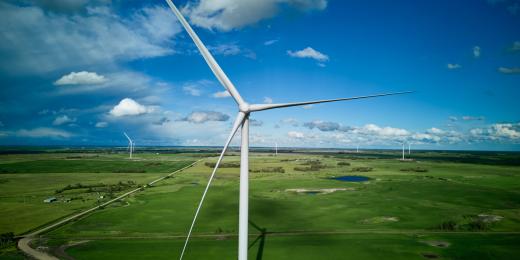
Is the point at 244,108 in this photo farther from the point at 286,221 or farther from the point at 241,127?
the point at 286,221

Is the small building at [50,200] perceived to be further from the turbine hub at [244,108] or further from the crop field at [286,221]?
the turbine hub at [244,108]

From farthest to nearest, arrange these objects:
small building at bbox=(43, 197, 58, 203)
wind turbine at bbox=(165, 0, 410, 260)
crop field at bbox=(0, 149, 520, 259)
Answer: small building at bbox=(43, 197, 58, 203) < crop field at bbox=(0, 149, 520, 259) < wind turbine at bbox=(165, 0, 410, 260)

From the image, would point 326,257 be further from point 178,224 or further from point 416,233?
point 178,224

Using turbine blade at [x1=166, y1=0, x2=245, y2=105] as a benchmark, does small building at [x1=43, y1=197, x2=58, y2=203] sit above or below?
below

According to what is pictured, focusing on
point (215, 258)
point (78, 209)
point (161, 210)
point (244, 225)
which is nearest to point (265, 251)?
point (215, 258)

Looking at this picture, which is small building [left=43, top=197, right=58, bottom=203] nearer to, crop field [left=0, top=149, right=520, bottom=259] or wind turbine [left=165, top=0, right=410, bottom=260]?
crop field [left=0, top=149, right=520, bottom=259]

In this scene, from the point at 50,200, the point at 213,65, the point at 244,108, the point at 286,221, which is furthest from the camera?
the point at 50,200

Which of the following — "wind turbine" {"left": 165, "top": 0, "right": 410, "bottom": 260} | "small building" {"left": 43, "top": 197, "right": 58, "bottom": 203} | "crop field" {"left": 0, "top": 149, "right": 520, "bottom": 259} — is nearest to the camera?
"wind turbine" {"left": 165, "top": 0, "right": 410, "bottom": 260}

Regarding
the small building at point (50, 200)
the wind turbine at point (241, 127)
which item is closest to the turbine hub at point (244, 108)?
the wind turbine at point (241, 127)

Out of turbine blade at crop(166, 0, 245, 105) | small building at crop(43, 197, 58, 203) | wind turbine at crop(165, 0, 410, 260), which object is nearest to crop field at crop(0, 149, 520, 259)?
small building at crop(43, 197, 58, 203)

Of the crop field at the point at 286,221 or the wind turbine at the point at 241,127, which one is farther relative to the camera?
the crop field at the point at 286,221

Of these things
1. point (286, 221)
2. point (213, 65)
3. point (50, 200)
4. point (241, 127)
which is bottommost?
point (286, 221)

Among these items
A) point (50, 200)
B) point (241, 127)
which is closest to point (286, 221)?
point (241, 127)
